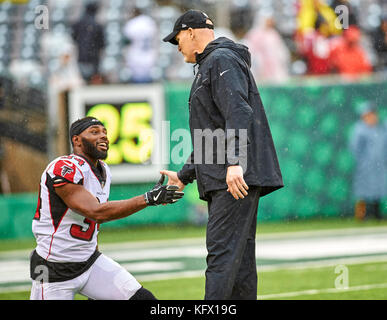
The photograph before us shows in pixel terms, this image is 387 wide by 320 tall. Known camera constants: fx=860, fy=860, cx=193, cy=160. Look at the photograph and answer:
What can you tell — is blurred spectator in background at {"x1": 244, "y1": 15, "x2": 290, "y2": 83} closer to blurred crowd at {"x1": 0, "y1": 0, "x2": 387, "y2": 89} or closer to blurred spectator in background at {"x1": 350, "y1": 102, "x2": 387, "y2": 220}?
blurred crowd at {"x1": 0, "y1": 0, "x2": 387, "y2": 89}

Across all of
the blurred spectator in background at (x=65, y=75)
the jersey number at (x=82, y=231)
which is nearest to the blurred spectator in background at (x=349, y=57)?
the blurred spectator in background at (x=65, y=75)

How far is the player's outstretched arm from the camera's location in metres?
4.84

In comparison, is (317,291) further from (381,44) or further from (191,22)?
(381,44)

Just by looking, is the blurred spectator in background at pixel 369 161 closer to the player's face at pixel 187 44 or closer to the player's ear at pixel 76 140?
the player's face at pixel 187 44

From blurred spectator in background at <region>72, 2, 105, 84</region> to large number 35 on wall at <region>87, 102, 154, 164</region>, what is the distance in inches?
48.2

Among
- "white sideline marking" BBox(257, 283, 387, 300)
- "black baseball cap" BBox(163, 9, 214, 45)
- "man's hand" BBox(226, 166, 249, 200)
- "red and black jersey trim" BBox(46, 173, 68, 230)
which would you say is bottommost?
"white sideline marking" BBox(257, 283, 387, 300)

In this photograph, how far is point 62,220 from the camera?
16.8 ft

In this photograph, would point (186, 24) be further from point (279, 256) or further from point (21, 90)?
point (21, 90)

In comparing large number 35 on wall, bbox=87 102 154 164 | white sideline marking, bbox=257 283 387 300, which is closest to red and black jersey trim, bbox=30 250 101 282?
white sideline marking, bbox=257 283 387 300

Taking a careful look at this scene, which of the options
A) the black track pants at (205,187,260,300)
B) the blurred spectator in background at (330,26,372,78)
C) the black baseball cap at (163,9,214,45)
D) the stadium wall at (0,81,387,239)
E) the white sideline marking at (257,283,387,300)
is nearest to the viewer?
the black track pants at (205,187,260,300)

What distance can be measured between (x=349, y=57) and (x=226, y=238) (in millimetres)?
10295

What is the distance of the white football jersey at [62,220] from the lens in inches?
201

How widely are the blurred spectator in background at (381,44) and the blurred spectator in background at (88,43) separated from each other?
5189mm
